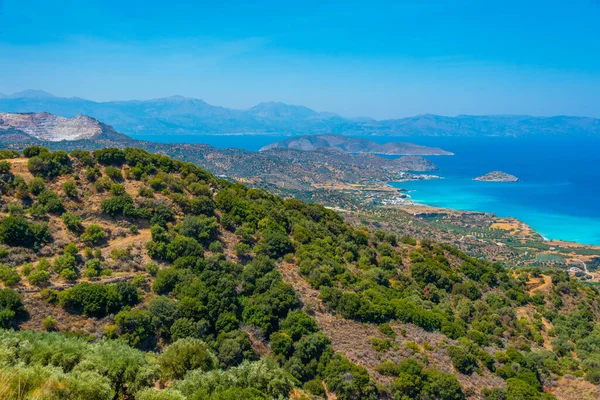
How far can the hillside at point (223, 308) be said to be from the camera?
57.7ft

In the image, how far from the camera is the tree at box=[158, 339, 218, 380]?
59.1 ft

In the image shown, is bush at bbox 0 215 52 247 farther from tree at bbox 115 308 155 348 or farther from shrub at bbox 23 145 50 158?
shrub at bbox 23 145 50 158

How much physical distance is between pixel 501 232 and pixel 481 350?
356 feet

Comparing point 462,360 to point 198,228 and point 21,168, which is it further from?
point 21,168

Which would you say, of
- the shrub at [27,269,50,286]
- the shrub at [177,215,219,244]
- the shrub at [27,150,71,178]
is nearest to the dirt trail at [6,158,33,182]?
the shrub at [27,150,71,178]

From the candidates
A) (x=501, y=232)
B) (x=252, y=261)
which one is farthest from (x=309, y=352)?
(x=501, y=232)

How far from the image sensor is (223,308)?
83.5ft

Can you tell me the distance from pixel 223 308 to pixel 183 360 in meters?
7.29

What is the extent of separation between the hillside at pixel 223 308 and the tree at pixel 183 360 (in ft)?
0.20

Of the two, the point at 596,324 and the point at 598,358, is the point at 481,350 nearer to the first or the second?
the point at 598,358

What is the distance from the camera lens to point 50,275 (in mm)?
25594

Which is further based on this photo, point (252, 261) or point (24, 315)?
point (252, 261)

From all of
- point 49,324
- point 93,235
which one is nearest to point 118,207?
point 93,235

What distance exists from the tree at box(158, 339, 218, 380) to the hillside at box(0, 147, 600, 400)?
0.20ft
